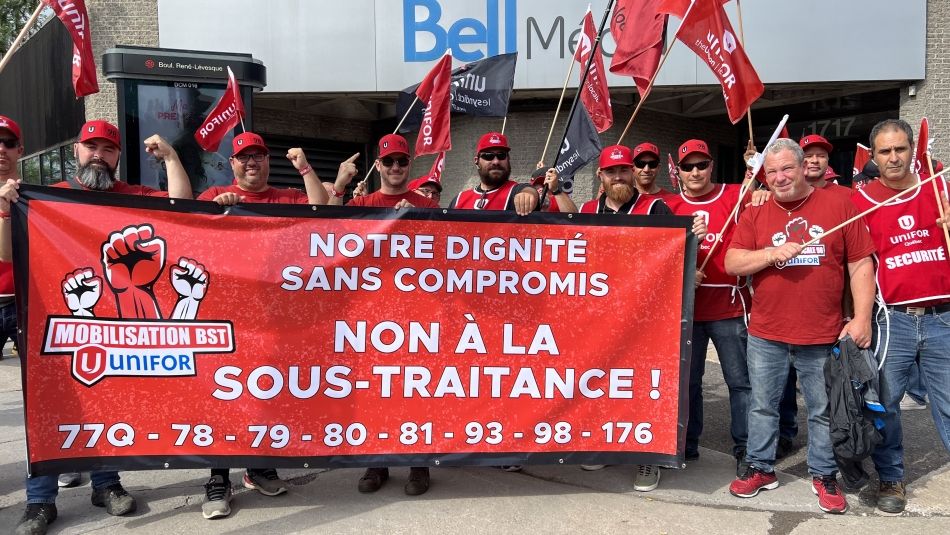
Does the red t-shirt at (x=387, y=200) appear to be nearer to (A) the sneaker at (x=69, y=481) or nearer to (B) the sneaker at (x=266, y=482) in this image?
(B) the sneaker at (x=266, y=482)

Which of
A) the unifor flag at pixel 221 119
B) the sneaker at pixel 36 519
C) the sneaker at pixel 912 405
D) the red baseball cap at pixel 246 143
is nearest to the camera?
the sneaker at pixel 36 519

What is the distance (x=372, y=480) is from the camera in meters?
4.18

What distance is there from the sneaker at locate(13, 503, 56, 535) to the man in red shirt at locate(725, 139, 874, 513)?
363 cm

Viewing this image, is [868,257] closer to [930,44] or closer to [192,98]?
[192,98]

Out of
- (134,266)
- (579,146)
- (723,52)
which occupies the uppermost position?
(723,52)

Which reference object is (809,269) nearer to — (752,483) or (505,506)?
(752,483)

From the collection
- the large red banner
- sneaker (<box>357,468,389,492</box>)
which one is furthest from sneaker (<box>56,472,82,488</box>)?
sneaker (<box>357,468,389,492</box>)

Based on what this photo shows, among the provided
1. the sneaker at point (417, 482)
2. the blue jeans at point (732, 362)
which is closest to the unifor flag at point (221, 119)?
the sneaker at point (417, 482)

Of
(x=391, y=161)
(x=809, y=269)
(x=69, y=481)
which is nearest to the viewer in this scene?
(x=809, y=269)

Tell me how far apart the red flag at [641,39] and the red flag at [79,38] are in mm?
3785

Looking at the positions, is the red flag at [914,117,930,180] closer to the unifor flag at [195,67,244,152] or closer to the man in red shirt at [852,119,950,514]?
the man in red shirt at [852,119,950,514]

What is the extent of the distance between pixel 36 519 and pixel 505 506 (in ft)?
7.73

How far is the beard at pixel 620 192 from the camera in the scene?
4.43 m

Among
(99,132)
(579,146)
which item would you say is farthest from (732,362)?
(99,132)
